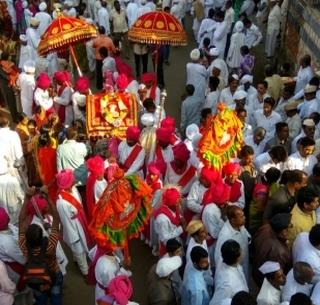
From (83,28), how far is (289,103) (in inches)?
121

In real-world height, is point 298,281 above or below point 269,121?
above

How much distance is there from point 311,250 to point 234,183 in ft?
4.06

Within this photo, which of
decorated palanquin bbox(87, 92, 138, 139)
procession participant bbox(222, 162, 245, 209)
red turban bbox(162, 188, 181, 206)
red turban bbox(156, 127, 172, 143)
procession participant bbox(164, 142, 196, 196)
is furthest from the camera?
decorated palanquin bbox(87, 92, 138, 139)

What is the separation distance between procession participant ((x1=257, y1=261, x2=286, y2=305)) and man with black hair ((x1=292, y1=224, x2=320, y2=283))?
13.0 inches

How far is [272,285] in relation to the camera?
14.5 feet

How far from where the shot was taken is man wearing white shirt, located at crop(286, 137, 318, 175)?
6.08 metres

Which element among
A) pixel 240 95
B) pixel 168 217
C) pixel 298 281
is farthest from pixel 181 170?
pixel 298 281

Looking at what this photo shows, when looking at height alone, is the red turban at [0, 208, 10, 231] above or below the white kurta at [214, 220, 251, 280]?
above

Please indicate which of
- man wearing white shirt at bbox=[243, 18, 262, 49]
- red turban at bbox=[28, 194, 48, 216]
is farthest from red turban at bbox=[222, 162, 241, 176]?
man wearing white shirt at bbox=[243, 18, 262, 49]

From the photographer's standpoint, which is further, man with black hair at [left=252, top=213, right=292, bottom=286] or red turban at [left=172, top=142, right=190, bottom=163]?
red turban at [left=172, top=142, right=190, bottom=163]

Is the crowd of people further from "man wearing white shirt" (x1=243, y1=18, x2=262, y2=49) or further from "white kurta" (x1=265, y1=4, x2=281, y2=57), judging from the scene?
"white kurta" (x1=265, y1=4, x2=281, y2=57)

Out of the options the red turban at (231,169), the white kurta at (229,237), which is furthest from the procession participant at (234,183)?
the white kurta at (229,237)

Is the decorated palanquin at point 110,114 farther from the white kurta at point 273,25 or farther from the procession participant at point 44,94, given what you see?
the white kurta at point 273,25

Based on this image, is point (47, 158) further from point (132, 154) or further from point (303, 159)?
point (303, 159)
